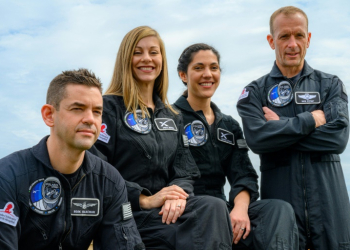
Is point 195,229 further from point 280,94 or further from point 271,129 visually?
point 280,94

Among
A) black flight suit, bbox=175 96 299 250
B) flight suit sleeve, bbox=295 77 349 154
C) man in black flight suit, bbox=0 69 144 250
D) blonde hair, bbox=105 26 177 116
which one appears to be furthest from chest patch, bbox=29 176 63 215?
flight suit sleeve, bbox=295 77 349 154

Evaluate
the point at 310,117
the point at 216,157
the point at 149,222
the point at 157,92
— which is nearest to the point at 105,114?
the point at 157,92

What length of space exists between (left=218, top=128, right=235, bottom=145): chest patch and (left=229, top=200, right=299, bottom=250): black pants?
816 mm

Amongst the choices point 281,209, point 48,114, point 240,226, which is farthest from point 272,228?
point 48,114

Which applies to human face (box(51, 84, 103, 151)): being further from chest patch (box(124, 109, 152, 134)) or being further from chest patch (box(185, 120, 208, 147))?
chest patch (box(185, 120, 208, 147))

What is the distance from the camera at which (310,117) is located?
4172 millimetres

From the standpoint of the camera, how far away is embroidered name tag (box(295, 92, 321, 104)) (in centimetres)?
446

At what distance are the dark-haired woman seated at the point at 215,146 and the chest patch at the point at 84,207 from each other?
132cm

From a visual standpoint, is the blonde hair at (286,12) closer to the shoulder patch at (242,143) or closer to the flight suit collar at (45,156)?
the shoulder patch at (242,143)

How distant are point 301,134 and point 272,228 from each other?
89cm

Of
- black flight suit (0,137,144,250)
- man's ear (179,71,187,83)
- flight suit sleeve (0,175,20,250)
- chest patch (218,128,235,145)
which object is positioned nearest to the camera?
flight suit sleeve (0,175,20,250)

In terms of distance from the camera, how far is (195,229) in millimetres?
3328

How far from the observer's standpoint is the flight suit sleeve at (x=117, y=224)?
334cm

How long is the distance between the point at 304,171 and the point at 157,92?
1.57 m
